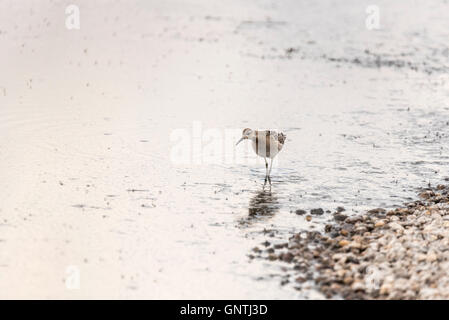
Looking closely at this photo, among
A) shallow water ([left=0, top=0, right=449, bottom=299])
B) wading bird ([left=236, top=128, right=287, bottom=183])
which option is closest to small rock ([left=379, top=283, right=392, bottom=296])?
shallow water ([left=0, top=0, right=449, bottom=299])

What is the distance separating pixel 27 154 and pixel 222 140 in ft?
25.6

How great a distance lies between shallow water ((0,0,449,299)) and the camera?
18562 millimetres

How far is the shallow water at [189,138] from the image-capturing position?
18.6 meters

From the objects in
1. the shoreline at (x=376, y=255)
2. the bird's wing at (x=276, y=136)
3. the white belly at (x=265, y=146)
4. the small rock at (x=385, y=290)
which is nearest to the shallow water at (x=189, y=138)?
the shoreline at (x=376, y=255)

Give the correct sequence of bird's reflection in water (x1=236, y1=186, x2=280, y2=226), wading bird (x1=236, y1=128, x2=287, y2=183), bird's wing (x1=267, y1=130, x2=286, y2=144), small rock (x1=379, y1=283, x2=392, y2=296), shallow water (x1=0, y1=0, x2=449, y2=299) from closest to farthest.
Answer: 1. small rock (x1=379, y1=283, x2=392, y2=296)
2. shallow water (x1=0, y1=0, x2=449, y2=299)
3. bird's reflection in water (x1=236, y1=186, x2=280, y2=226)
4. wading bird (x1=236, y1=128, x2=287, y2=183)
5. bird's wing (x1=267, y1=130, x2=286, y2=144)

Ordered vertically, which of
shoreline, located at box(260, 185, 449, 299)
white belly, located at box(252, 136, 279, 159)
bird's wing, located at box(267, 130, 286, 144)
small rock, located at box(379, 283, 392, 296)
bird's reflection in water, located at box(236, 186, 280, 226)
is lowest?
small rock, located at box(379, 283, 392, 296)

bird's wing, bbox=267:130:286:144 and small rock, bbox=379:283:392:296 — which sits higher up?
bird's wing, bbox=267:130:286:144

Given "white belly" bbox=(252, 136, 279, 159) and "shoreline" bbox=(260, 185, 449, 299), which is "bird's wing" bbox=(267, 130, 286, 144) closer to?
"white belly" bbox=(252, 136, 279, 159)

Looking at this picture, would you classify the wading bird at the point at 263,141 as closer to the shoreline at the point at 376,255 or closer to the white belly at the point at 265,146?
the white belly at the point at 265,146

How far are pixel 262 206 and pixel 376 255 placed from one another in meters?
5.47

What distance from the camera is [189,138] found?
29688mm

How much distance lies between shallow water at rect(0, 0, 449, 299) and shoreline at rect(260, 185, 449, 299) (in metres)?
0.72

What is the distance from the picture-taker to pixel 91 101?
34344 millimetres

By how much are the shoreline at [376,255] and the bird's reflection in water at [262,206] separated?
1.86m
